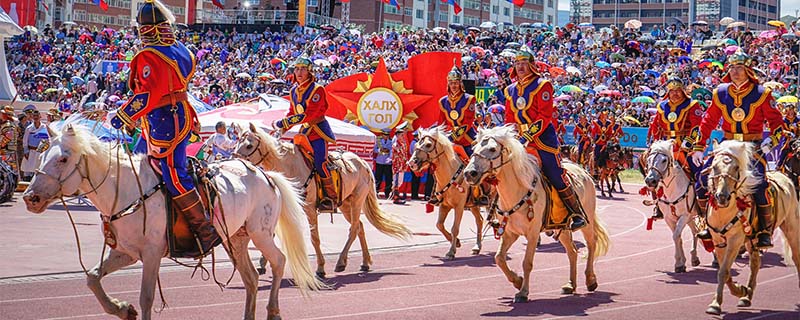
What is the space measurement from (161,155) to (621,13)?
445ft

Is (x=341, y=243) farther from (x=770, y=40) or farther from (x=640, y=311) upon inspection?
(x=770, y=40)

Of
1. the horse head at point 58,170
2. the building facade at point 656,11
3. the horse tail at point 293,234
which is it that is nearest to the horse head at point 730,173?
the horse tail at point 293,234

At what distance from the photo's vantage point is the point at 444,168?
48.4 feet

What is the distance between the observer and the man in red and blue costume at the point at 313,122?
→ 13.1 m

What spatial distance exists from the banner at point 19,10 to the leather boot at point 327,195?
136ft

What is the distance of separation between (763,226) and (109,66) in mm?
39713

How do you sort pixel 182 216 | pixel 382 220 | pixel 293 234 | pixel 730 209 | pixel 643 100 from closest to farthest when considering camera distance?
pixel 182 216 < pixel 293 234 < pixel 730 209 < pixel 382 220 < pixel 643 100

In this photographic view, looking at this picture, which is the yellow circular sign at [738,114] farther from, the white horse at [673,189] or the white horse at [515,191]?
the white horse at [515,191]

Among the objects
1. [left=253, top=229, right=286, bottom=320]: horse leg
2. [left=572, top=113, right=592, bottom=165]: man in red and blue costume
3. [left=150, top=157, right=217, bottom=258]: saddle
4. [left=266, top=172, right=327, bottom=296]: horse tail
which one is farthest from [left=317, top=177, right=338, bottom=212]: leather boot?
[left=572, top=113, right=592, bottom=165]: man in red and blue costume

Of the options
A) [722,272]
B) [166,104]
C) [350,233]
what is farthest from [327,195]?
[722,272]

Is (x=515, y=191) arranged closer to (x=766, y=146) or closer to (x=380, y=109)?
(x=766, y=146)

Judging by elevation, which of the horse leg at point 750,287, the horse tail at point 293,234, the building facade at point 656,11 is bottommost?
the horse leg at point 750,287

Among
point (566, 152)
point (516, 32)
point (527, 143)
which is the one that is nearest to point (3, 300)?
point (527, 143)

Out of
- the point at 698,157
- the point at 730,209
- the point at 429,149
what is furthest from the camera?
the point at 429,149
